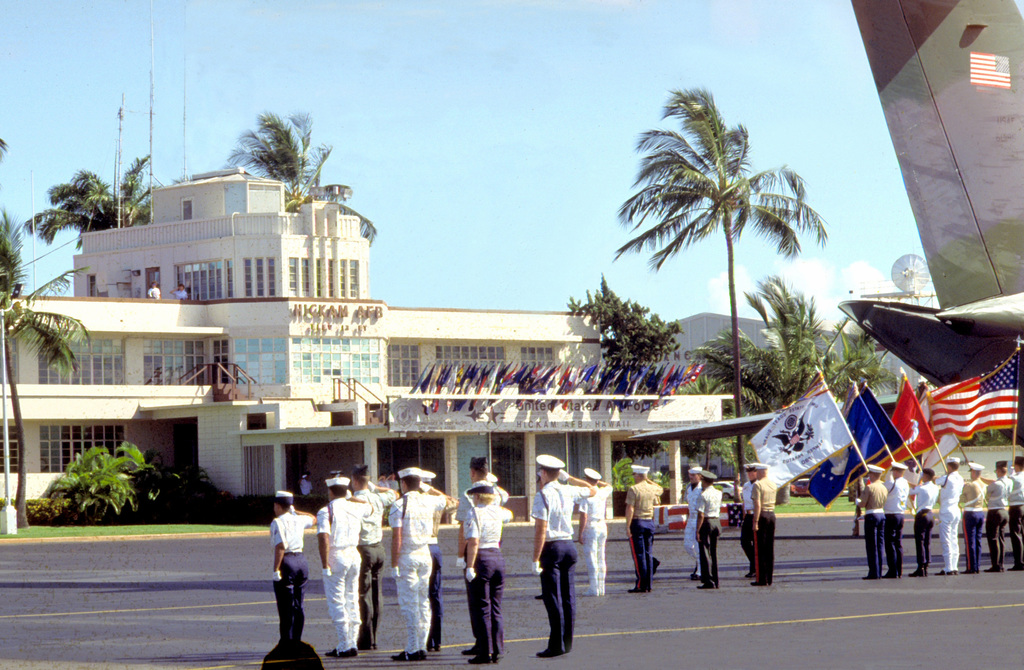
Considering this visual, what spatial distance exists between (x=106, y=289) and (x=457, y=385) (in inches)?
707

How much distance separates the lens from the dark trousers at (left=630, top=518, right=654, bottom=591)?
17927 mm

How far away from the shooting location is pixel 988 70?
570 inches

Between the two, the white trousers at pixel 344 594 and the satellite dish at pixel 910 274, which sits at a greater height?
the satellite dish at pixel 910 274

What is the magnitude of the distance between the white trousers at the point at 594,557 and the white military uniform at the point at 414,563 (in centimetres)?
562

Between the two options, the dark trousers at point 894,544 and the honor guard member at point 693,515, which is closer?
the honor guard member at point 693,515

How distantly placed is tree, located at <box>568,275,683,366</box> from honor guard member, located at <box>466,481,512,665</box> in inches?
1598

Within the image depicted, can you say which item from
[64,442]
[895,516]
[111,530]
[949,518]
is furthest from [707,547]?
[64,442]

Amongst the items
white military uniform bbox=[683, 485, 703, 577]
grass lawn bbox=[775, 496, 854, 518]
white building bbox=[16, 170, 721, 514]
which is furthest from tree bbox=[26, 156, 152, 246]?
white military uniform bbox=[683, 485, 703, 577]

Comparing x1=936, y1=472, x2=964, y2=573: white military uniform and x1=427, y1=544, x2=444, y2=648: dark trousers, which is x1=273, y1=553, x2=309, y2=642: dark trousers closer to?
x1=427, y1=544, x2=444, y2=648: dark trousers

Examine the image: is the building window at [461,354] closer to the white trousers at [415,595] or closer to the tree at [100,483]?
the tree at [100,483]

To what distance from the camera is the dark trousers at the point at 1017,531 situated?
807 inches

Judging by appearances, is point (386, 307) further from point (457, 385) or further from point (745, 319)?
point (745, 319)

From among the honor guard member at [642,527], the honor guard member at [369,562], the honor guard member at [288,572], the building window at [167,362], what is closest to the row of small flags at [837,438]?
the honor guard member at [642,527]

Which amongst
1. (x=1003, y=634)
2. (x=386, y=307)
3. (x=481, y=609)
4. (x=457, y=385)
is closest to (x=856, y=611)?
(x=1003, y=634)
